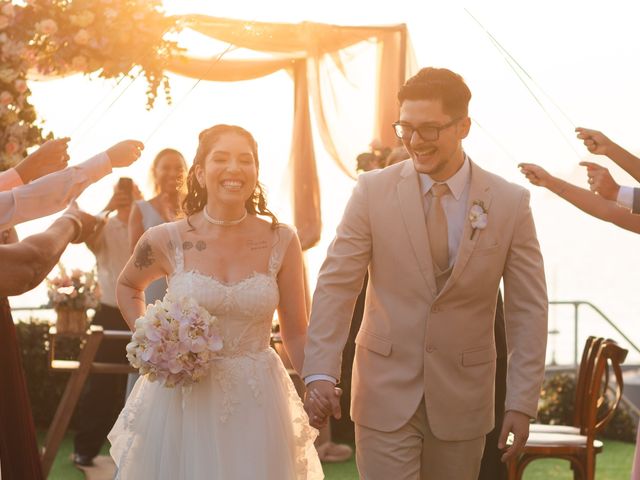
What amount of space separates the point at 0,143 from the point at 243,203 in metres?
1.46

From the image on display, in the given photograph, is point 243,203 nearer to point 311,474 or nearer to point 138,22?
point 311,474

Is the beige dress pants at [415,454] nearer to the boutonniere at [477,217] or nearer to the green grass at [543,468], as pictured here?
the boutonniere at [477,217]

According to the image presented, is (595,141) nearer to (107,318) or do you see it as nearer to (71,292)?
(71,292)

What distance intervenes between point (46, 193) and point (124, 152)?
2.24ft

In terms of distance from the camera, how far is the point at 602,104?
26.1 ft

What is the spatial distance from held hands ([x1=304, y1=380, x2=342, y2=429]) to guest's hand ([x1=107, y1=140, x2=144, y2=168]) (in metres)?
1.16

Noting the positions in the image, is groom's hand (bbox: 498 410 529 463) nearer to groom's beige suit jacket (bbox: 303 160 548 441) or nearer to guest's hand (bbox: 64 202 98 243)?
groom's beige suit jacket (bbox: 303 160 548 441)

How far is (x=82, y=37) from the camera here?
5590 mm

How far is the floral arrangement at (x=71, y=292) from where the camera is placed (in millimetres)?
7168

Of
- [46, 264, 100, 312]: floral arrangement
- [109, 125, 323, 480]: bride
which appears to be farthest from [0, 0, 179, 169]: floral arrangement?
[46, 264, 100, 312]: floral arrangement

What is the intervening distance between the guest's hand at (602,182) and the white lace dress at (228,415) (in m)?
1.39

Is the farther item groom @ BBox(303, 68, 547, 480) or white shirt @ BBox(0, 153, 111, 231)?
groom @ BBox(303, 68, 547, 480)

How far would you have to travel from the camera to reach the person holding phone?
8047mm

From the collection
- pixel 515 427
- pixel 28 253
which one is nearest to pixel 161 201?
pixel 515 427
